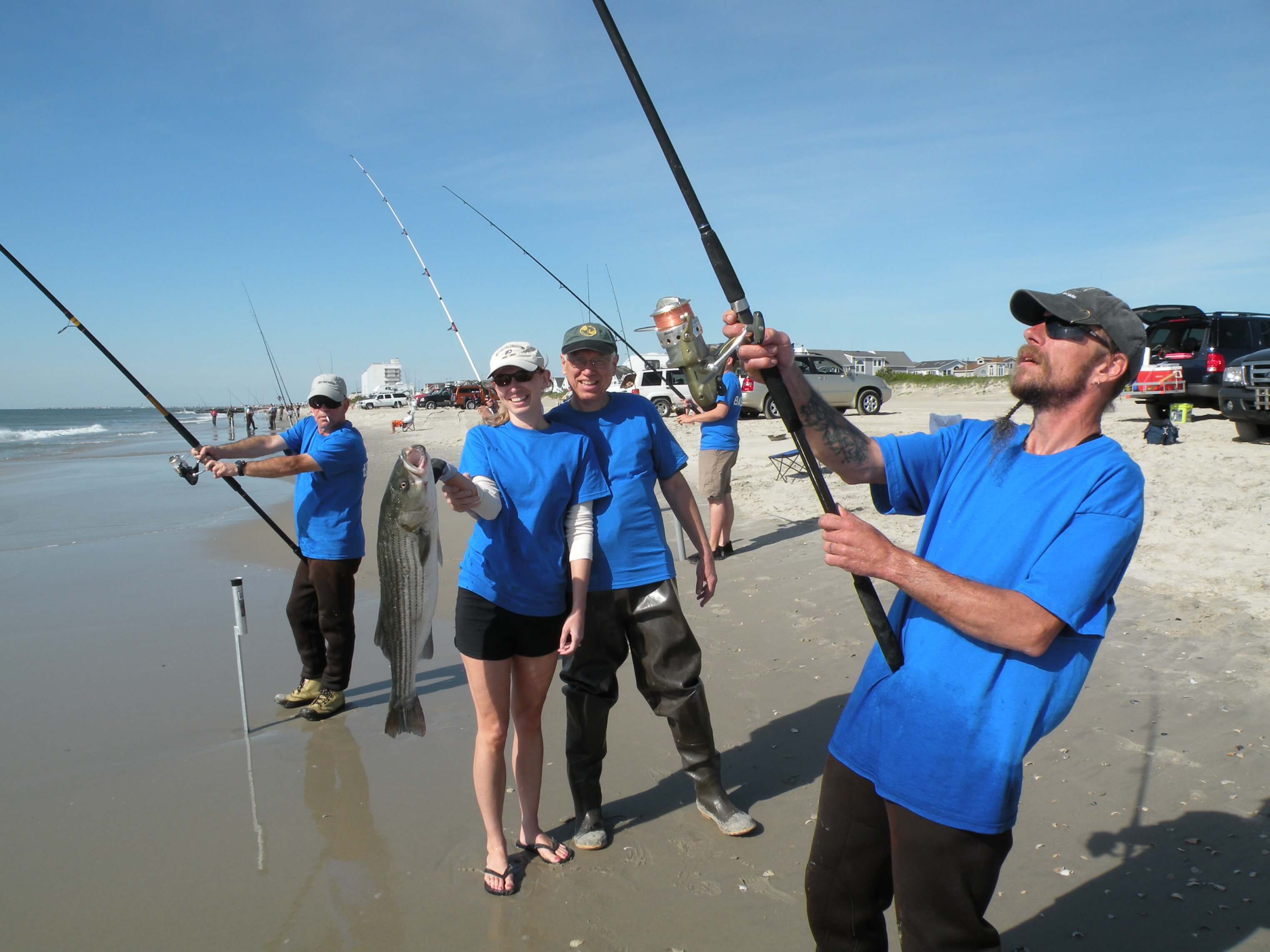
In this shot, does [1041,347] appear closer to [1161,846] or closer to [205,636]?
[1161,846]

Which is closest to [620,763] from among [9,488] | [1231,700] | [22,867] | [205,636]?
[22,867]

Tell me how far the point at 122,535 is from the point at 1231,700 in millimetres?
13867

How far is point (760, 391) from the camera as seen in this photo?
21.0m

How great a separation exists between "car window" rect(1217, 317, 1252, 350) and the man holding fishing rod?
12782 mm

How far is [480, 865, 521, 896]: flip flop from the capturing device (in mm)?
3176

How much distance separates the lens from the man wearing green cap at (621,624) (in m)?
3.46

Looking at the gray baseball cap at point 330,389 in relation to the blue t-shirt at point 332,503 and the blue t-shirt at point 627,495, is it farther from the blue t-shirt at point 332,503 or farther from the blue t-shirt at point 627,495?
the blue t-shirt at point 627,495

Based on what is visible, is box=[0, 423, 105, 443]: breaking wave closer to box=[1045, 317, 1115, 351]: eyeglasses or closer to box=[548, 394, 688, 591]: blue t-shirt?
box=[548, 394, 688, 591]: blue t-shirt

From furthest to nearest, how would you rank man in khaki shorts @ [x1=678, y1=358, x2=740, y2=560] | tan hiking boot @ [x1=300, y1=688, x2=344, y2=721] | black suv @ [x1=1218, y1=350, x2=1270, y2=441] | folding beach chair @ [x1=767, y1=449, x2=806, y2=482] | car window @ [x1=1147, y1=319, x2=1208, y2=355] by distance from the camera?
1. car window @ [x1=1147, y1=319, x2=1208, y2=355]
2. folding beach chair @ [x1=767, y1=449, x2=806, y2=482]
3. black suv @ [x1=1218, y1=350, x2=1270, y2=441]
4. man in khaki shorts @ [x1=678, y1=358, x2=740, y2=560]
5. tan hiking boot @ [x1=300, y1=688, x2=344, y2=721]

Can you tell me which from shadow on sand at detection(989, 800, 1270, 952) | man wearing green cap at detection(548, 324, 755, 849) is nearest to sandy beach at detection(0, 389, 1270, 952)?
shadow on sand at detection(989, 800, 1270, 952)

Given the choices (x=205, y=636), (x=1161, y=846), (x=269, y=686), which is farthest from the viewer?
(x=205, y=636)

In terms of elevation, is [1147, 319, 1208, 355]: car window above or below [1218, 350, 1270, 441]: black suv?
above

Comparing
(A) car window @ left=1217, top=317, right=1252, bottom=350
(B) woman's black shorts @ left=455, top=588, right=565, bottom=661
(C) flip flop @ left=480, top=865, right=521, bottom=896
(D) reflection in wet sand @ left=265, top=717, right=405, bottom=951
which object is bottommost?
(D) reflection in wet sand @ left=265, top=717, right=405, bottom=951

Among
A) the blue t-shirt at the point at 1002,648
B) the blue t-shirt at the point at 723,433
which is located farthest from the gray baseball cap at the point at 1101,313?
the blue t-shirt at the point at 723,433
